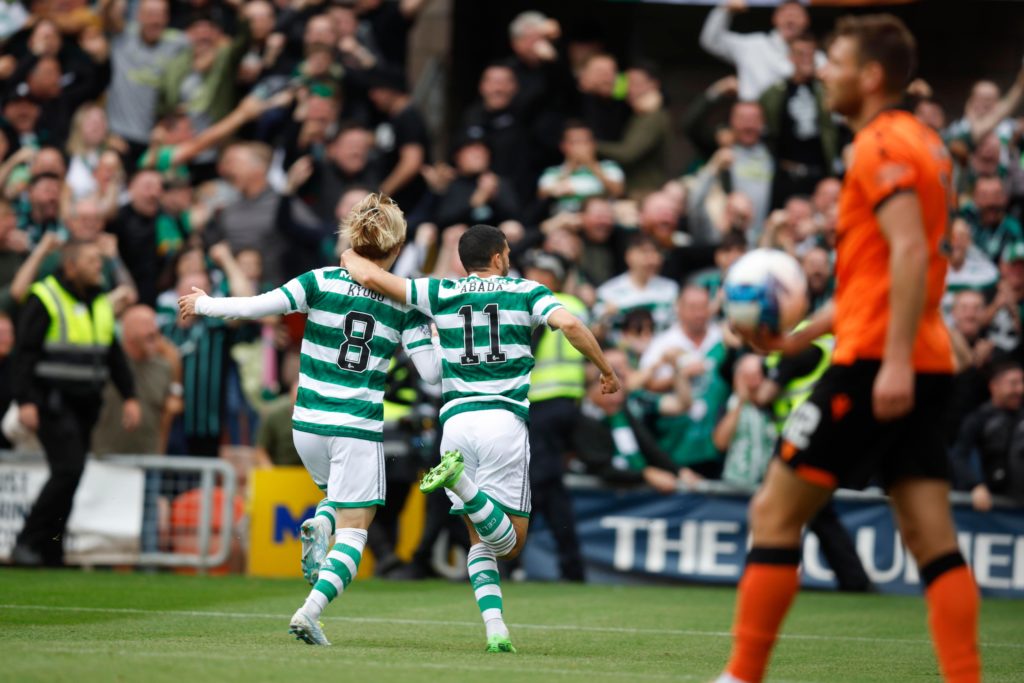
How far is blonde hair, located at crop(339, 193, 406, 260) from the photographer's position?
323 inches

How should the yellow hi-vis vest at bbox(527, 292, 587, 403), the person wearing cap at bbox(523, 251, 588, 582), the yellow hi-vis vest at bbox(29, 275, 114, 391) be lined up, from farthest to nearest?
1. the yellow hi-vis vest at bbox(527, 292, 587, 403)
2. the person wearing cap at bbox(523, 251, 588, 582)
3. the yellow hi-vis vest at bbox(29, 275, 114, 391)

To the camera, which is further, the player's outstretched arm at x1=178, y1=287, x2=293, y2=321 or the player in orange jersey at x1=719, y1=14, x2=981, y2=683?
the player's outstretched arm at x1=178, y1=287, x2=293, y2=321

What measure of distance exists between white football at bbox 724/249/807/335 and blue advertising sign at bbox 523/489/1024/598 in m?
8.44

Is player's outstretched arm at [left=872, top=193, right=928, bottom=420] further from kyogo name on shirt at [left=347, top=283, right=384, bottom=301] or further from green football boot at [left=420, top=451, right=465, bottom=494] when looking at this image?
kyogo name on shirt at [left=347, top=283, right=384, bottom=301]

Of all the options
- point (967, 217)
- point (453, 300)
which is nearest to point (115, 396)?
point (453, 300)

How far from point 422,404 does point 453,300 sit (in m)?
5.86

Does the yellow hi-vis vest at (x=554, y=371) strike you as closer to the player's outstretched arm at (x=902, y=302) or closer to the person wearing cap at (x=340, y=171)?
the person wearing cap at (x=340, y=171)

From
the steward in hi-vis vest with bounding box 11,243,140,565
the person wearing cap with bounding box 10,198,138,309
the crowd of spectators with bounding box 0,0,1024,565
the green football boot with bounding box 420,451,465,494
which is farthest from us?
the crowd of spectators with bounding box 0,0,1024,565

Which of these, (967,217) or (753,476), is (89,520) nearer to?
(753,476)

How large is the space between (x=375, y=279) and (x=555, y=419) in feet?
18.7

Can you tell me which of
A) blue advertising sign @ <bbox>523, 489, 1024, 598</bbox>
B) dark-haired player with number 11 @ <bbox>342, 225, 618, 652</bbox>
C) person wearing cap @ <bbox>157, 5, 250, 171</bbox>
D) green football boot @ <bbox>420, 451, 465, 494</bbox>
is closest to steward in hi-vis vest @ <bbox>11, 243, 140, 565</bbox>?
blue advertising sign @ <bbox>523, 489, 1024, 598</bbox>

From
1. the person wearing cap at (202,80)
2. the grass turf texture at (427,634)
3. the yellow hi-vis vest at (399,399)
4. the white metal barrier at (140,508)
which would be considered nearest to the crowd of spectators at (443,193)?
the person wearing cap at (202,80)

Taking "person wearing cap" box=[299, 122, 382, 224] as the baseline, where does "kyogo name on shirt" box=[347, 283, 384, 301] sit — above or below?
below

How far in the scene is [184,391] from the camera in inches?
605
